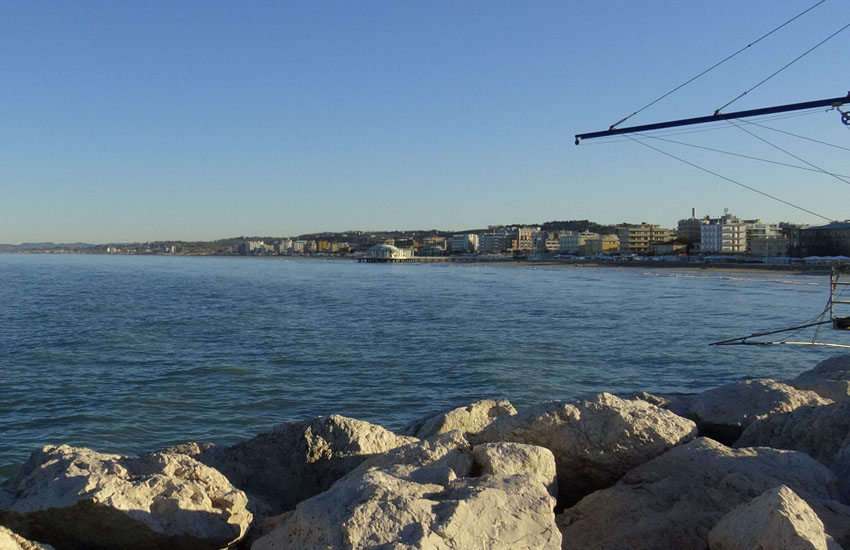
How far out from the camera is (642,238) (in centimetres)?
15500

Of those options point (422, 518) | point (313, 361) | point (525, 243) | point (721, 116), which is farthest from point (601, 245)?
point (422, 518)

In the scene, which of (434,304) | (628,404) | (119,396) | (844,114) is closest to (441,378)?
(119,396)

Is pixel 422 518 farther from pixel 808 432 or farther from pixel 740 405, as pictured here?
pixel 740 405

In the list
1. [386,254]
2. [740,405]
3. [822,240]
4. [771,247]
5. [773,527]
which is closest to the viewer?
[773,527]

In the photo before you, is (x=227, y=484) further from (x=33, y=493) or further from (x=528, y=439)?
(x=528, y=439)

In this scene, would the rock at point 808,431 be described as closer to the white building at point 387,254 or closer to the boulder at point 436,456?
the boulder at point 436,456

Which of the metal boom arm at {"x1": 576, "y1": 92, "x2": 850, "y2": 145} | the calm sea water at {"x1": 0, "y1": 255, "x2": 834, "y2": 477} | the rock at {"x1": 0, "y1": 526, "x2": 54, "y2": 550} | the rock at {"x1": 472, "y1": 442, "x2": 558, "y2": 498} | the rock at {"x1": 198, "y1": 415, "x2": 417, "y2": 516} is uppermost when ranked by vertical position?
the metal boom arm at {"x1": 576, "y1": 92, "x2": 850, "y2": 145}

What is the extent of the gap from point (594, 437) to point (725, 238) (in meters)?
140

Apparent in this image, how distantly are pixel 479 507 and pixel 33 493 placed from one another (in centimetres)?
303

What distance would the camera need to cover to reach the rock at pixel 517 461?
4.68 m

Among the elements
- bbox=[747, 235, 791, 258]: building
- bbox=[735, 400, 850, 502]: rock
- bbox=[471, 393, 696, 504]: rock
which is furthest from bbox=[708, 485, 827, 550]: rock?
bbox=[747, 235, 791, 258]: building

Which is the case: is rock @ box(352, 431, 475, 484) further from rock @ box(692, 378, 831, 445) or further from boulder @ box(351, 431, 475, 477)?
rock @ box(692, 378, 831, 445)

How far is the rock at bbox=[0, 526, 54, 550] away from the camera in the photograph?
3688 mm

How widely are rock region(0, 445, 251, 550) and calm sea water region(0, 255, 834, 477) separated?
16.6 ft
